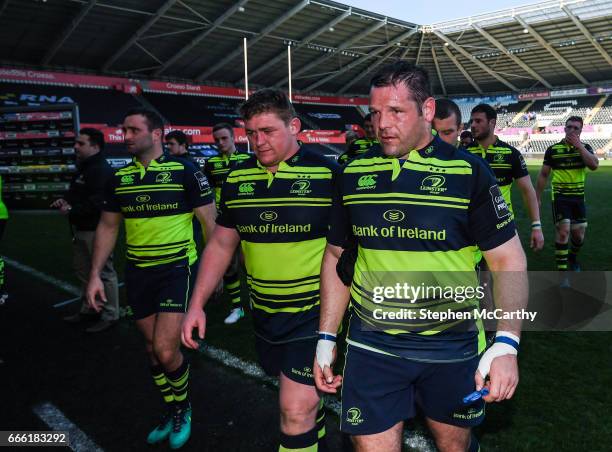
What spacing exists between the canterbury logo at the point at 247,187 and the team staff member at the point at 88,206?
11.1ft

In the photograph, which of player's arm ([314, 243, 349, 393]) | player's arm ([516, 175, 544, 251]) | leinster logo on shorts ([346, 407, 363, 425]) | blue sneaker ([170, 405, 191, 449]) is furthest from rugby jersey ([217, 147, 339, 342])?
player's arm ([516, 175, 544, 251])

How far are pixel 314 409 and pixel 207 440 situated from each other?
1.33m

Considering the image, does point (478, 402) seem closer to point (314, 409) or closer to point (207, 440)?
point (314, 409)

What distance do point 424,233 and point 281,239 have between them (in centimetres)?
97

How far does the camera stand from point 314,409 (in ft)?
8.50

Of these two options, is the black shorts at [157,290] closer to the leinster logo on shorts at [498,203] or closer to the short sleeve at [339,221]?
the short sleeve at [339,221]

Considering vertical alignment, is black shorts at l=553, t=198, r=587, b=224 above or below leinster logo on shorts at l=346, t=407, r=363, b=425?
above

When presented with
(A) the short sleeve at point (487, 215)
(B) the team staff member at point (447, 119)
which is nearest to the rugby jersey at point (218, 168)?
(B) the team staff member at point (447, 119)

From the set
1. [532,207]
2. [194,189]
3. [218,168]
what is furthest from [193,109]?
[194,189]

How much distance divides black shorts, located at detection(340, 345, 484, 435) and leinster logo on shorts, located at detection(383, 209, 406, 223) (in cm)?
61

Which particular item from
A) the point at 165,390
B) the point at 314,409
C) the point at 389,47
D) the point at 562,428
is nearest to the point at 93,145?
the point at 165,390

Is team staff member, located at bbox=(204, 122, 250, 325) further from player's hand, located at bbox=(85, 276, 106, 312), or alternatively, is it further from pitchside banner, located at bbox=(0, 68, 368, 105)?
pitchside banner, located at bbox=(0, 68, 368, 105)

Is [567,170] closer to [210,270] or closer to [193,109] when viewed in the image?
[210,270]

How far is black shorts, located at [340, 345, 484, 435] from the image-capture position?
2.03 m
